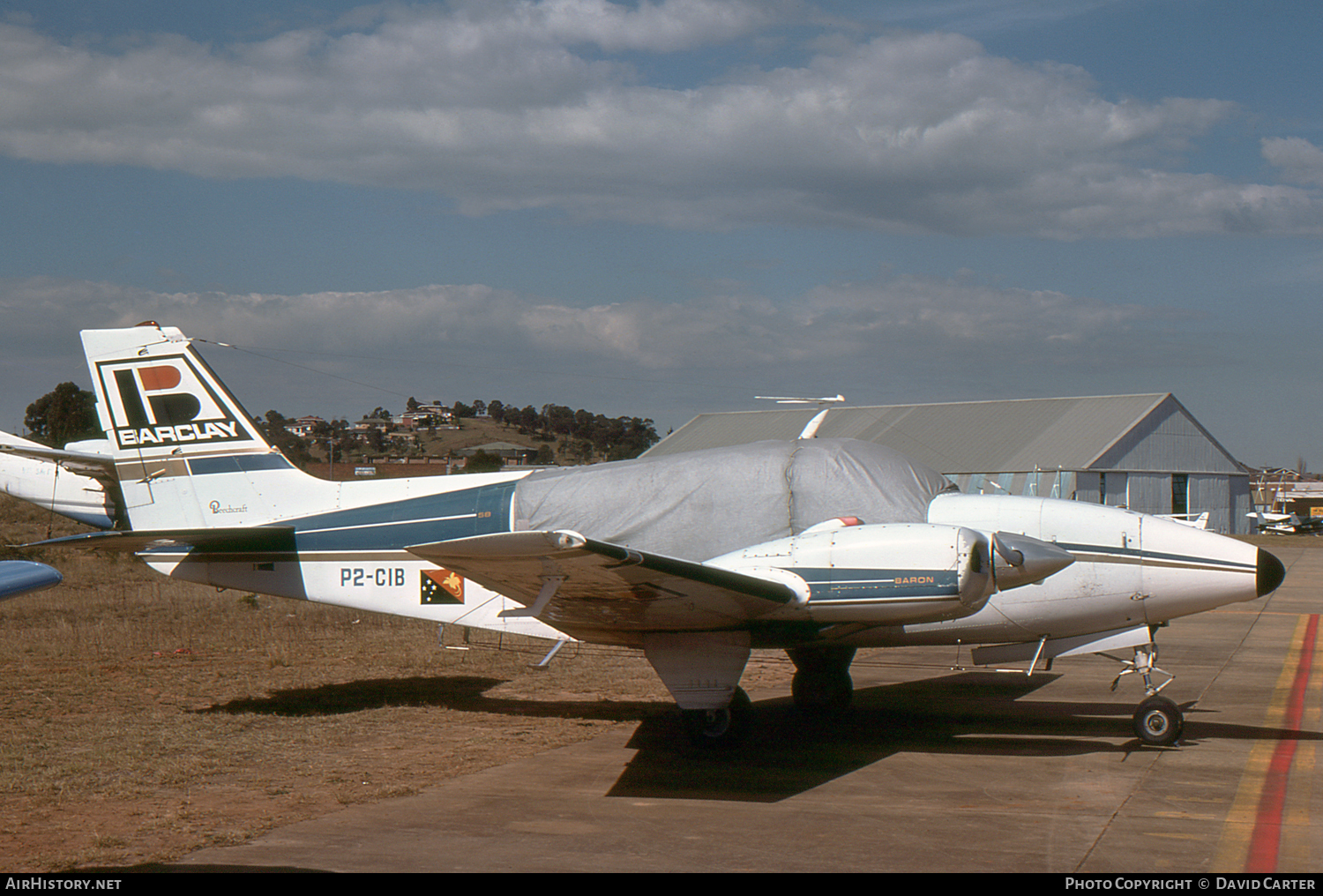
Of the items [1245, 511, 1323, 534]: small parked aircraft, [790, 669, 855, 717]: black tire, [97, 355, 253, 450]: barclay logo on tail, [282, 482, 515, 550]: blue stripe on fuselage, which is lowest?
[1245, 511, 1323, 534]: small parked aircraft

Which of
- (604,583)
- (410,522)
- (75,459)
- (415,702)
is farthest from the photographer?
(75,459)

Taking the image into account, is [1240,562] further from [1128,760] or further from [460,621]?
[460,621]

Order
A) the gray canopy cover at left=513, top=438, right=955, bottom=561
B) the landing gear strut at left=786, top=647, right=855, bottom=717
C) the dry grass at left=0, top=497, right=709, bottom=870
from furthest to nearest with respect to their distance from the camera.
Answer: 1. the landing gear strut at left=786, top=647, right=855, bottom=717
2. the gray canopy cover at left=513, top=438, right=955, bottom=561
3. the dry grass at left=0, top=497, right=709, bottom=870

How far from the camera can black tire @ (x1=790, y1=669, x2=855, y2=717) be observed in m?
10.5

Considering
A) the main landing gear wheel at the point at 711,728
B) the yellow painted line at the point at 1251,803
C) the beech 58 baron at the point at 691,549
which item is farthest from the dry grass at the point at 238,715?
the yellow painted line at the point at 1251,803

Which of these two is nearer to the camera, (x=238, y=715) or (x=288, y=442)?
(x=238, y=715)

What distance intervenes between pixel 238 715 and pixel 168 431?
3198mm

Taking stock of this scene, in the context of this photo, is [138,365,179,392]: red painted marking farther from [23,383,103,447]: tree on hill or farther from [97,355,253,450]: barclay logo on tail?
[23,383,103,447]: tree on hill

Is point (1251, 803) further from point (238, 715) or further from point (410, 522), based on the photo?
point (238, 715)

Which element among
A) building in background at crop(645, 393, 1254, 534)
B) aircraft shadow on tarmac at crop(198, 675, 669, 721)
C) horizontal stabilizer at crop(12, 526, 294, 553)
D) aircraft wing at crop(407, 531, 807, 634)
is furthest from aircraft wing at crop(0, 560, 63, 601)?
building in background at crop(645, 393, 1254, 534)

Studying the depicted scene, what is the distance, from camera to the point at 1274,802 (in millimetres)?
7012

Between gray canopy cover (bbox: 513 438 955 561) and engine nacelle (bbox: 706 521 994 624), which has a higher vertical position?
gray canopy cover (bbox: 513 438 955 561)

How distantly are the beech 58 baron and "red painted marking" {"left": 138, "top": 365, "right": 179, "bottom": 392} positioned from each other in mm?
21

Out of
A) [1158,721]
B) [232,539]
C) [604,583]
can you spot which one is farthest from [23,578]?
[1158,721]
